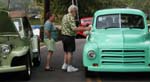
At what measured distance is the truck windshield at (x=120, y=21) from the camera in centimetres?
1246

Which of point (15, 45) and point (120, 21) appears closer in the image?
point (15, 45)

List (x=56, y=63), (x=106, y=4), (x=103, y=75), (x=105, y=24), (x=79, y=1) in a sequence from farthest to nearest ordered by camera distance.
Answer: (x=106, y=4) < (x=79, y=1) < (x=56, y=63) < (x=105, y=24) < (x=103, y=75)

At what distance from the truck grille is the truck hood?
0.50 feet

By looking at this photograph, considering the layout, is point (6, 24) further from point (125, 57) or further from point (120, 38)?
point (125, 57)

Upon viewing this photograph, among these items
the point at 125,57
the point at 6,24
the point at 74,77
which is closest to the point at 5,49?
the point at 6,24

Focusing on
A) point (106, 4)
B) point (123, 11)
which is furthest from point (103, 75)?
point (106, 4)

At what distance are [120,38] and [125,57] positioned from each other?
67cm

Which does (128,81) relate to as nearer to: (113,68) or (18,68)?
(113,68)

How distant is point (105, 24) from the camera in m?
12.6

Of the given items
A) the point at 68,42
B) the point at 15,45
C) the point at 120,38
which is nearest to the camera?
the point at 15,45

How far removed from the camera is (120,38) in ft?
37.1

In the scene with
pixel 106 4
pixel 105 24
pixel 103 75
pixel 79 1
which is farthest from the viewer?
pixel 106 4

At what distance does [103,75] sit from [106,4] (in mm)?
44652

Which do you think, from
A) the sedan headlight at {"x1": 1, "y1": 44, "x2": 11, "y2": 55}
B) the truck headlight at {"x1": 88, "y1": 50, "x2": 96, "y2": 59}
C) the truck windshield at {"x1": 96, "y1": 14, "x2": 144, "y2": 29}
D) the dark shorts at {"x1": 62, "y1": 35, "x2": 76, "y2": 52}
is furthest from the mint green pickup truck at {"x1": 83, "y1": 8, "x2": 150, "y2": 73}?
the sedan headlight at {"x1": 1, "y1": 44, "x2": 11, "y2": 55}
